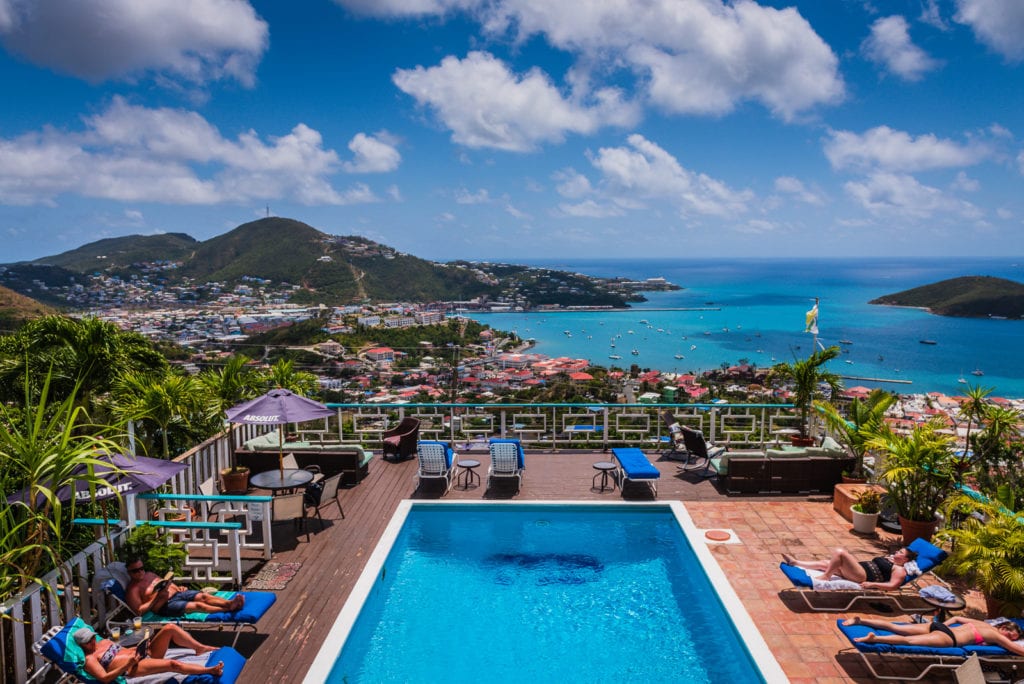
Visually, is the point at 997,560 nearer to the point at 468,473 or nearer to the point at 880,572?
the point at 880,572

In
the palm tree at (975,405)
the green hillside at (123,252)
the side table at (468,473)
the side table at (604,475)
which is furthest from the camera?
the green hillside at (123,252)

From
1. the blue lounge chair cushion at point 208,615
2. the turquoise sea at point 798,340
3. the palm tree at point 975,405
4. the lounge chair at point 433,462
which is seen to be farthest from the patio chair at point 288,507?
the turquoise sea at point 798,340

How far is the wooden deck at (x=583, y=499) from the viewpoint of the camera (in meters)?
5.09

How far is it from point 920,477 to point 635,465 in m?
3.68

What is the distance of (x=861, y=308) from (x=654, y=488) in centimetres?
12893

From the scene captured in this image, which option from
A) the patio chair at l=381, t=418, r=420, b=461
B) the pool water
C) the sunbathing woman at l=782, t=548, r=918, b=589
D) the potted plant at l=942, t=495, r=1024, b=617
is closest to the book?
the pool water

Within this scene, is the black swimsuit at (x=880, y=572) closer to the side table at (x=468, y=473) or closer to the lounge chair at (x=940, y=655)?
the lounge chair at (x=940, y=655)

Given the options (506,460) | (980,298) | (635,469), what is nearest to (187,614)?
(506,460)

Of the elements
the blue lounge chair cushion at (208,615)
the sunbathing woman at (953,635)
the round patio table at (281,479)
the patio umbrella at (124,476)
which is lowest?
the sunbathing woman at (953,635)

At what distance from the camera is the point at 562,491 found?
9.32 meters

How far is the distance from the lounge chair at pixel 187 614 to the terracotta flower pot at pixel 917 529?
23.2ft

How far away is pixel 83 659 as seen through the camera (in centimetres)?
413

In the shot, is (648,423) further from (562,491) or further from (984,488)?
(984,488)

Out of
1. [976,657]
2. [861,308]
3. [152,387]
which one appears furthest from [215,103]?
[861,308]
